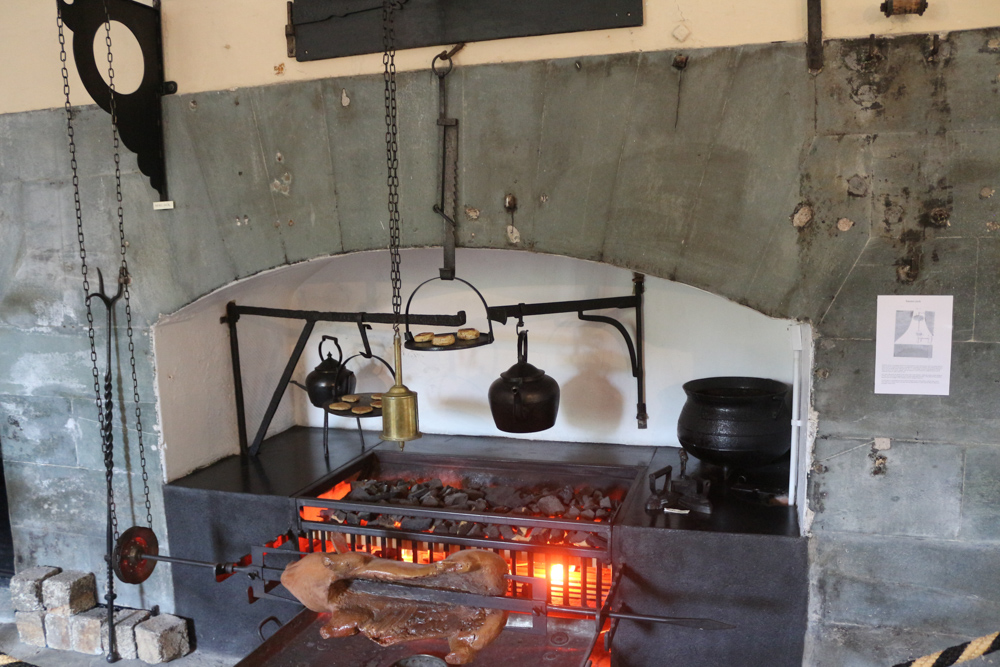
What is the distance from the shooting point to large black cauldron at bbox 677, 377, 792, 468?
3.44 m

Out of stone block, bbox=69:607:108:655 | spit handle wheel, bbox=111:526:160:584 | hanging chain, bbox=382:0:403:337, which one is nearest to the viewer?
hanging chain, bbox=382:0:403:337

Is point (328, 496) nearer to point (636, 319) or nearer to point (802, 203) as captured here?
point (636, 319)

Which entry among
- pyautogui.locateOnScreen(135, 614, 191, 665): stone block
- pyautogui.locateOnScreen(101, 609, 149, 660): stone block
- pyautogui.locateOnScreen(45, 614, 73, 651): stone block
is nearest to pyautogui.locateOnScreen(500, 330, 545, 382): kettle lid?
pyautogui.locateOnScreen(135, 614, 191, 665): stone block

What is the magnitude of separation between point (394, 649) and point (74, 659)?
220 cm

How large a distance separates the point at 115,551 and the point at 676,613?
2.60 m

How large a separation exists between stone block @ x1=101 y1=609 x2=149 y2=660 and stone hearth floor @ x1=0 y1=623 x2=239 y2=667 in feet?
0.13

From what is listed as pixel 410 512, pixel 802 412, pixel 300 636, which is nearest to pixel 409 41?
pixel 410 512

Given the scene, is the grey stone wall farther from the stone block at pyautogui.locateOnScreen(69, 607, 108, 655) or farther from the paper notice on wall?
the stone block at pyautogui.locateOnScreen(69, 607, 108, 655)

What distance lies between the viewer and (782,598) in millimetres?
3041

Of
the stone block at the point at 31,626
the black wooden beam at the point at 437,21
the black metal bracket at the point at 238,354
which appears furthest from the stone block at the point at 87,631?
the black wooden beam at the point at 437,21

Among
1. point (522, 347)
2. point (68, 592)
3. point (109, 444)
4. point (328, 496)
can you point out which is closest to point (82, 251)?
point (109, 444)

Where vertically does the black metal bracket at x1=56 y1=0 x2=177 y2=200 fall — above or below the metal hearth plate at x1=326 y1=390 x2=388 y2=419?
above

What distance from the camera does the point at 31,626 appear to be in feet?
13.5

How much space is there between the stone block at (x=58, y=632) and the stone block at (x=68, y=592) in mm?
32
